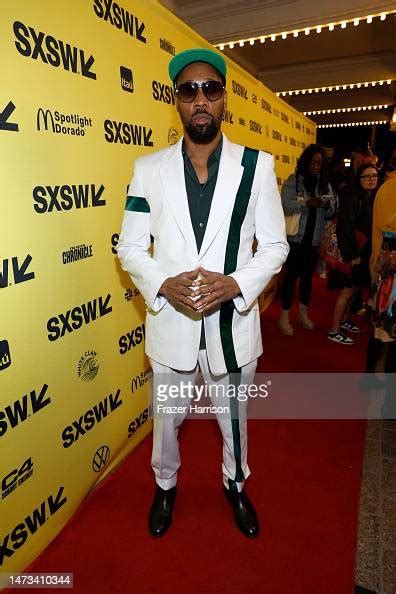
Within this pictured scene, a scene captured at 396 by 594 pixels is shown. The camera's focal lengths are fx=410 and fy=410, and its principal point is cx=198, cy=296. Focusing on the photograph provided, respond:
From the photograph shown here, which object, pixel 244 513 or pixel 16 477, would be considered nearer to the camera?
pixel 16 477

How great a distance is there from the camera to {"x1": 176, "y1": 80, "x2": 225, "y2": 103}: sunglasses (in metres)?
1.56

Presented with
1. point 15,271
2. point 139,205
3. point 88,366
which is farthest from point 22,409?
point 139,205

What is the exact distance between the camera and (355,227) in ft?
12.2

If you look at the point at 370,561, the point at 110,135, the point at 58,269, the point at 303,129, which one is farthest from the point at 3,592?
the point at 303,129

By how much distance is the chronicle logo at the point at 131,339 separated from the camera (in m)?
2.35

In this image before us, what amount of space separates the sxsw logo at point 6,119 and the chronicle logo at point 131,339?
1219 mm

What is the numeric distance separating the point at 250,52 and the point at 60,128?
6.66 metres

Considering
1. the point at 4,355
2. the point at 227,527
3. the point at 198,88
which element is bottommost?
the point at 227,527

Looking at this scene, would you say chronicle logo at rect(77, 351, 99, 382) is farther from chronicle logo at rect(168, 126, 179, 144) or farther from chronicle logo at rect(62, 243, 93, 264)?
chronicle logo at rect(168, 126, 179, 144)

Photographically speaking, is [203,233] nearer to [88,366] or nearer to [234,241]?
[234,241]

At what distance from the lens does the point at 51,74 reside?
5.46 feet

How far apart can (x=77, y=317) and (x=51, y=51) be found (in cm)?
113

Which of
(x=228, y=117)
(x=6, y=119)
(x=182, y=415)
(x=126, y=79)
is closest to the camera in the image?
(x=6, y=119)

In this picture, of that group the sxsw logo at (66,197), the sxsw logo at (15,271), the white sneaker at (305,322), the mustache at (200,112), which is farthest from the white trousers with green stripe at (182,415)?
the white sneaker at (305,322)
